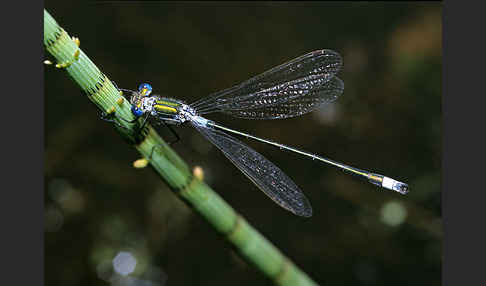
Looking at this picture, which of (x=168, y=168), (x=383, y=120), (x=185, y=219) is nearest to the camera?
(x=168, y=168)

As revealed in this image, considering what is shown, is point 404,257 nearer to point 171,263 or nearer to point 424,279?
point 424,279

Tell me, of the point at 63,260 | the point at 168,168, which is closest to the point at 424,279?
the point at 168,168

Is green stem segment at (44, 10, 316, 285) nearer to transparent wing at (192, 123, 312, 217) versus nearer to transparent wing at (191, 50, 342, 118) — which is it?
transparent wing at (192, 123, 312, 217)

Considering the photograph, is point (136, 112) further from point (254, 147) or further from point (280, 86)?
point (254, 147)

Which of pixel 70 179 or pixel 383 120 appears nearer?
pixel 70 179

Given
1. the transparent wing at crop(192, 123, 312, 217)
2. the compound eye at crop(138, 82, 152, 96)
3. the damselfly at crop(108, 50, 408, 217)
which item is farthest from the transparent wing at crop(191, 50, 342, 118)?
the compound eye at crop(138, 82, 152, 96)

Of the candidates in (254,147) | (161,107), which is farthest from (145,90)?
(254,147)
